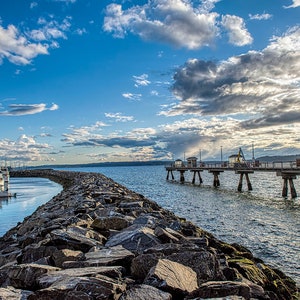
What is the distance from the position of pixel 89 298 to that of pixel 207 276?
1.73 meters

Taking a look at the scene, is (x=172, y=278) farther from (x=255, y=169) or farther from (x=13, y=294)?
(x=255, y=169)

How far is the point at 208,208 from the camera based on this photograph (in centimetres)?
2272

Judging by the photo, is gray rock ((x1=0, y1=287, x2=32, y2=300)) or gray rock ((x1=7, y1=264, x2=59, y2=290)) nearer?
gray rock ((x1=0, y1=287, x2=32, y2=300))

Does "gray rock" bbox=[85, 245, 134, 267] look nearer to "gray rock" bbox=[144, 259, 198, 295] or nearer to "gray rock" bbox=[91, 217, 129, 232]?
"gray rock" bbox=[144, 259, 198, 295]

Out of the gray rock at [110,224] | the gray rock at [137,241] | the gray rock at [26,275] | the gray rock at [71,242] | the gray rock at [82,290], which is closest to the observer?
the gray rock at [82,290]

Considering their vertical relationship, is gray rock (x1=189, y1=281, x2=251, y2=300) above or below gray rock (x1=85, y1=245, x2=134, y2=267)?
below

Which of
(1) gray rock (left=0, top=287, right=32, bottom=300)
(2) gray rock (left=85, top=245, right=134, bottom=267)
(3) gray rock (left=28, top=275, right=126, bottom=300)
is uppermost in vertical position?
(3) gray rock (left=28, top=275, right=126, bottom=300)

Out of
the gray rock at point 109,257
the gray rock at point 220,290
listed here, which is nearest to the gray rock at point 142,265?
the gray rock at point 109,257

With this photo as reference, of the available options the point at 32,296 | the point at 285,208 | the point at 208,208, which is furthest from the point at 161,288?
the point at 285,208

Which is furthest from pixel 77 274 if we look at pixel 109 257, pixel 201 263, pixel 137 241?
pixel 137 241

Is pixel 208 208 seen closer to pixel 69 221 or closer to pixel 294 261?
pixel 294 261

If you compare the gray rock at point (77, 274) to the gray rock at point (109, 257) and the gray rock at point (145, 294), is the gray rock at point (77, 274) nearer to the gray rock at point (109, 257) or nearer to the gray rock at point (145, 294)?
the gray rock at point (109, 257)

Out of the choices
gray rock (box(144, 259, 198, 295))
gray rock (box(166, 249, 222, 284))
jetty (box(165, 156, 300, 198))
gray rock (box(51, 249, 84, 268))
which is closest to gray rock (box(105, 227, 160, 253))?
gray rock (box(51, 249, 84, 268))

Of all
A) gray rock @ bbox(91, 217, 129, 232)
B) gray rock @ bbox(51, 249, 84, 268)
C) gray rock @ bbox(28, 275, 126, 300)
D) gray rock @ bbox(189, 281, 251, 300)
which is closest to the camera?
gray rock @ bbox(28, 275, 126, 300)
